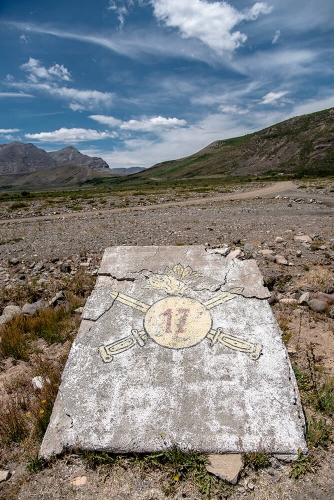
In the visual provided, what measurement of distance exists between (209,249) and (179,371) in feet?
7.92

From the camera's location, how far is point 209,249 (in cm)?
534

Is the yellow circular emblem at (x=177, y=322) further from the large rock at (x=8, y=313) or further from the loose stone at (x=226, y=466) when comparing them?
the large rock at (x=8, y=313)

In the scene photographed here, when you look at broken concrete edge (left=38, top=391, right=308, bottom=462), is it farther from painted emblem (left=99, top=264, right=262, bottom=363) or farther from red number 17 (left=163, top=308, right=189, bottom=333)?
red number 17 (left=163, top=308, right=189, bottom=333)

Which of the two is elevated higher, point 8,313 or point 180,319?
point 180,319

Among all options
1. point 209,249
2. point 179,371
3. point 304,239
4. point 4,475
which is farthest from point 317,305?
point 4,475

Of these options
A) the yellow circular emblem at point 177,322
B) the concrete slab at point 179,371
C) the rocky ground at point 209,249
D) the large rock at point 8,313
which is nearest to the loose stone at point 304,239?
the rocky ground at point 209,249

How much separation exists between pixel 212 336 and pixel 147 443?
1.45 metres

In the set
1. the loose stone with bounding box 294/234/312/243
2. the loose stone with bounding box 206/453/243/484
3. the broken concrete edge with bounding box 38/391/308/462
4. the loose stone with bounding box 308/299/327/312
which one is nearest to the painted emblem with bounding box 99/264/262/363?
the broken concrete edge with bounding box 38/391/308/462

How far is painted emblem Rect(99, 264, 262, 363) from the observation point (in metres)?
3.81

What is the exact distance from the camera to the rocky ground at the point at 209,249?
2.82 metres

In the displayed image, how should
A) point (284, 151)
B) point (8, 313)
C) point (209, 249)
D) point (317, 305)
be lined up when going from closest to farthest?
point (209, 249), point (317, 305), point (8, 313), point (284, 151)

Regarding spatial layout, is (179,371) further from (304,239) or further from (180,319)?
(304,239)

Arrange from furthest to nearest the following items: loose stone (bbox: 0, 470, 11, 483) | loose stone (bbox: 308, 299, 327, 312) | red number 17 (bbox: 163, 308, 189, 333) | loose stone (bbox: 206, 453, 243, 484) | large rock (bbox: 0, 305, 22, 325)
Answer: large rock (bbox: 0, 305, 22, 325) < loose stone (bbox: 308, 299, 327, 312) < red number 17 (bbox: 163, 308, 189, 333) < loose stone (bbox: 0, 470, 11, 483) < loose stone (bbox: 206, 453, 243, 484)

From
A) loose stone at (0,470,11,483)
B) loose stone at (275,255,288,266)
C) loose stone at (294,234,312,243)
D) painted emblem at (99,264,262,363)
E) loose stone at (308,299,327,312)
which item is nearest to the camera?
loose stone at (0,470,11,483)
